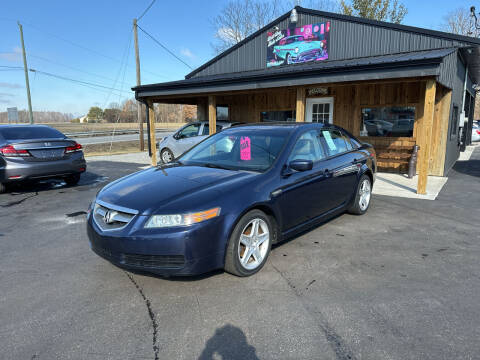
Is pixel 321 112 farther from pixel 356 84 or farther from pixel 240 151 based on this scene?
pixel 240 151

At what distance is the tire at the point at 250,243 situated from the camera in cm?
313

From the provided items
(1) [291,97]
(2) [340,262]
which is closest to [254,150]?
(2) [340,262]

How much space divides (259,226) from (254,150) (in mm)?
1063

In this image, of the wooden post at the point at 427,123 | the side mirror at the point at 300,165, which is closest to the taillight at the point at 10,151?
the side mirror at the point at 300,165

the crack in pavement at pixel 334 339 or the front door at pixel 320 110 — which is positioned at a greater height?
the front door at pixel 320 110

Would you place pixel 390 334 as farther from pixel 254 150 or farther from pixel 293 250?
pixel 254 150

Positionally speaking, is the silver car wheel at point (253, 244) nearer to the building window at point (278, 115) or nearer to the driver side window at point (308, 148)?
the driver side window at point (308, 148)

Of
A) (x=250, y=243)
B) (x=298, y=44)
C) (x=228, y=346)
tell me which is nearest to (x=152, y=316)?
(x=228, y=346)

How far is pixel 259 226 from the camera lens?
3.44 metres

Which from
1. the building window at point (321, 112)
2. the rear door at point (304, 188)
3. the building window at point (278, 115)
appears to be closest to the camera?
the rear door at point (304, 188)

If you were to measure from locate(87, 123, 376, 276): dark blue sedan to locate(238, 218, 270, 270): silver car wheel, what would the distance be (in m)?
0.01

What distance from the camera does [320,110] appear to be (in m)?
11.9

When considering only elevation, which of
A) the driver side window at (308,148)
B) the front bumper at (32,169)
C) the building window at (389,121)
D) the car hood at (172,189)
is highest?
the building window at (389,121)

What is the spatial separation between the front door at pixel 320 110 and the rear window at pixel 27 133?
7.74 meters
